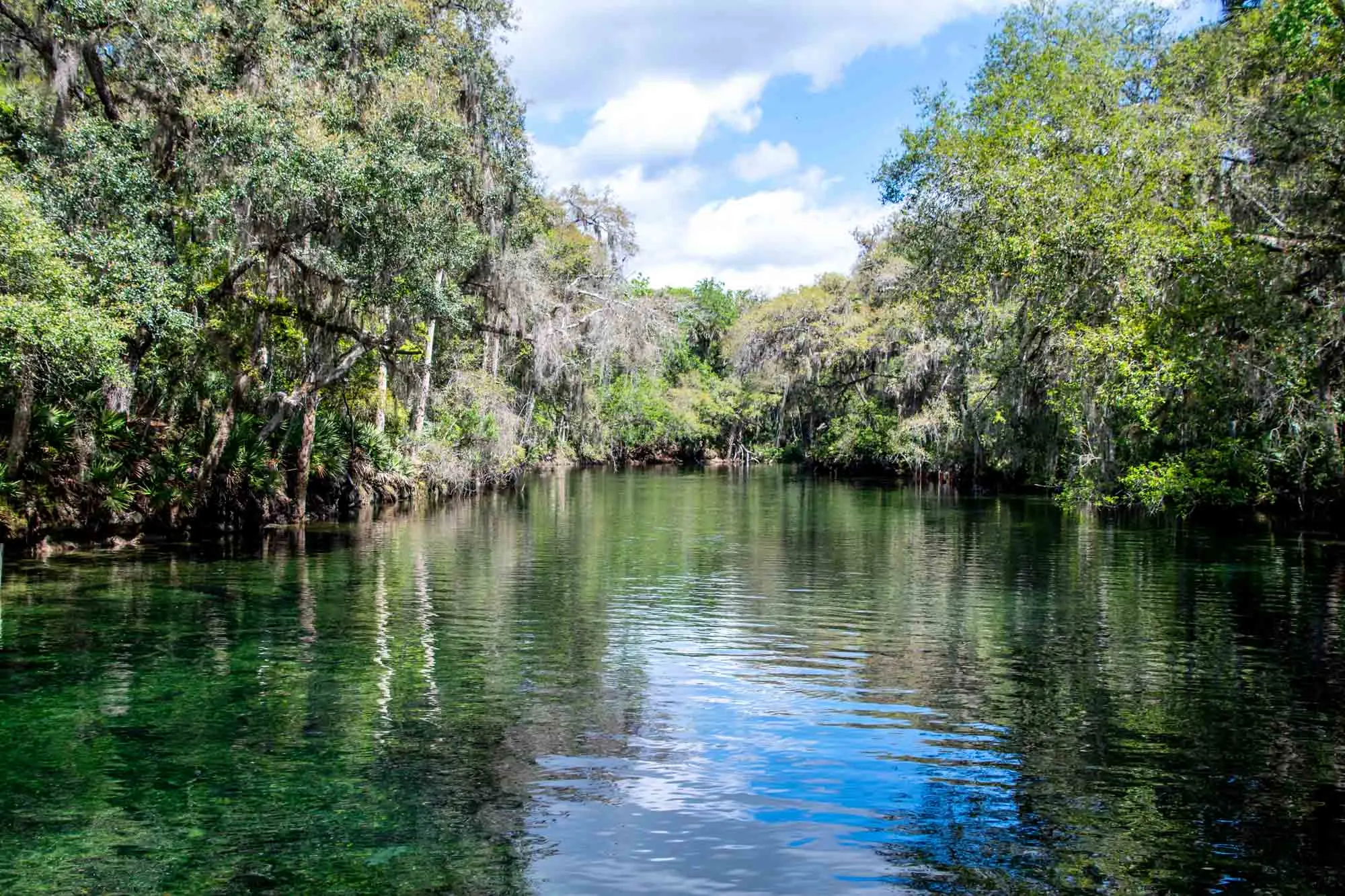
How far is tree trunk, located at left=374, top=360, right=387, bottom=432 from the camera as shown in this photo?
27141 mm

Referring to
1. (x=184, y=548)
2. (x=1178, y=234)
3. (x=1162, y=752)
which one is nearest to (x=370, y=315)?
(x=184, y=548)

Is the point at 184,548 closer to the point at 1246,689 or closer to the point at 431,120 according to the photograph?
the point at 431,120

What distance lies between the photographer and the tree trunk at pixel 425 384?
89.9 ft

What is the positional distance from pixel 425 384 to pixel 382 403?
1.27m

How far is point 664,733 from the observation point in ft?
24.7

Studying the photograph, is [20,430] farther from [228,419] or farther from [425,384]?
[425,384]

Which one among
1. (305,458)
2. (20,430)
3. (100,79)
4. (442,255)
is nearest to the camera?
(20,430)

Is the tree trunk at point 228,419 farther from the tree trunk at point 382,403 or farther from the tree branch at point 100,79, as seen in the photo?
the tree trunk at point 382,403

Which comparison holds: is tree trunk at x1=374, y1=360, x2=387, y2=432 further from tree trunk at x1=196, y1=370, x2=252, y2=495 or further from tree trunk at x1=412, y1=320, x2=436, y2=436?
tree trunk at x1=196, y1=370, x2=252, y2=495

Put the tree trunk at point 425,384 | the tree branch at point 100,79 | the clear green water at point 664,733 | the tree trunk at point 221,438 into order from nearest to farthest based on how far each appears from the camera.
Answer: the clear green water at point 664,733 → the tree branch at point 100,79 → the tree trunk at point 221,438 → the tree trunk at point 425,384

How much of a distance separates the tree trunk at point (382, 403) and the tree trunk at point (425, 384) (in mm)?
912

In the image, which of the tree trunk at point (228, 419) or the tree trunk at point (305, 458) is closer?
the tree trunk at point (228, 419)

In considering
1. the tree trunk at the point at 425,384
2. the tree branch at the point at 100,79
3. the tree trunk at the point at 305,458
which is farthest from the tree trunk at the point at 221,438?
the tree trunk at the point at 425,384

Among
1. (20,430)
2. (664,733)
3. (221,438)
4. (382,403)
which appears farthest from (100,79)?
(664,733)
